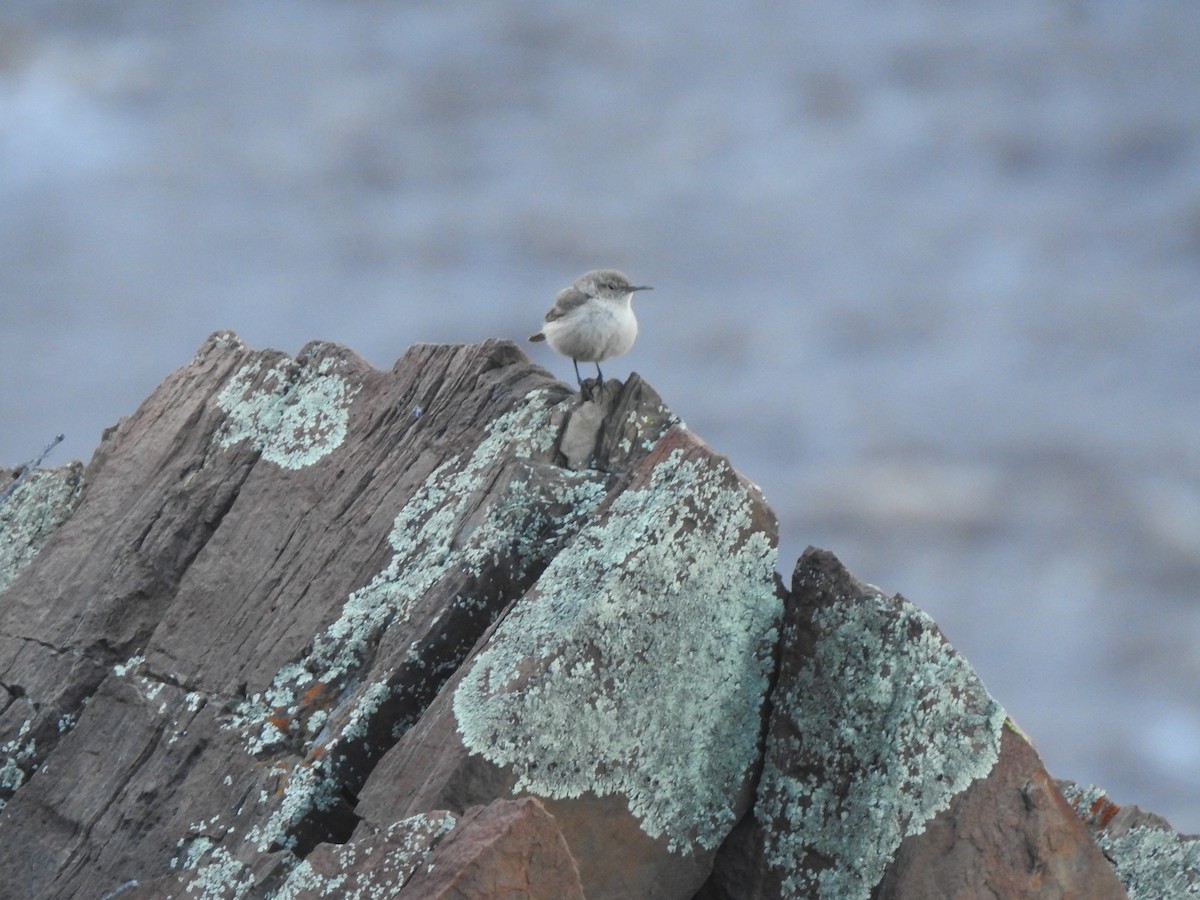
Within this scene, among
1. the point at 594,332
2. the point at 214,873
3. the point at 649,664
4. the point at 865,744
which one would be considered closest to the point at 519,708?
the point at 649,664

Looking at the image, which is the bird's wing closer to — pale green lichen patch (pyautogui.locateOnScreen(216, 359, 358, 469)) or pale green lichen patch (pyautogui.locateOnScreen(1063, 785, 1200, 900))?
pale green lichen patch (pyautogui.locateOnScreen(216, 359, 358, 469))

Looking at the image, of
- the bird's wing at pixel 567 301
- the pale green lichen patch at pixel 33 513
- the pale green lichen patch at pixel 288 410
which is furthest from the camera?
the bird's wing at pixel 567 301

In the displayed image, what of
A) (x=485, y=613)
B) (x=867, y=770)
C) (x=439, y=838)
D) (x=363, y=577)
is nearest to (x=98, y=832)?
(x=363, y=577)

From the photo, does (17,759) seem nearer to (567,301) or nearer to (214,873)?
(214,873)

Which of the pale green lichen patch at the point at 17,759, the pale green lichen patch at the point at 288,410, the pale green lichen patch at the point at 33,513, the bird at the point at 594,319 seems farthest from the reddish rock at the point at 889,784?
the pale green lichen patch at the point at 33,513

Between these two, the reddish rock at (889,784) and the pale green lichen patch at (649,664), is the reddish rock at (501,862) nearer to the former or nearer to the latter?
the pale green lichen patch at (649,664)

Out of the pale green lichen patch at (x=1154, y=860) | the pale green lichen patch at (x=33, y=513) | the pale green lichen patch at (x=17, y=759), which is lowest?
the pale green lichen patch at (x=17, y=759)

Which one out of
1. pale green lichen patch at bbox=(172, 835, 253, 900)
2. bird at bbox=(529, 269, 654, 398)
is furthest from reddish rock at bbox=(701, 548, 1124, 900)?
bird at bbox=(529, 269, 654, 398)

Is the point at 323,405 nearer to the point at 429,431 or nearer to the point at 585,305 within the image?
the point at 429,431
